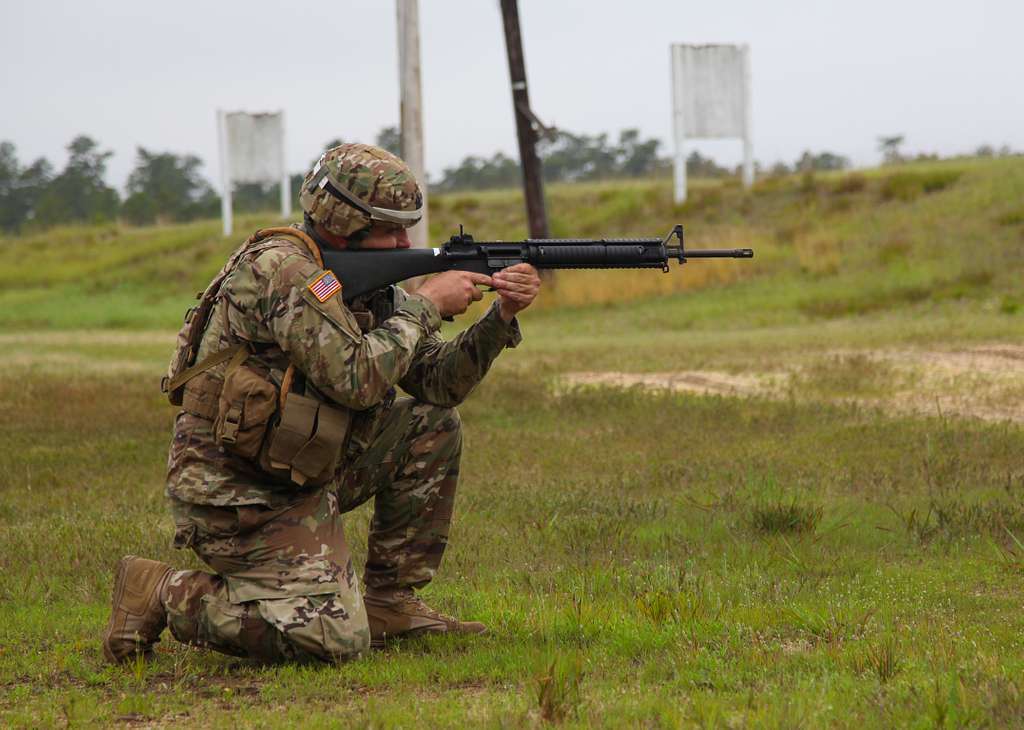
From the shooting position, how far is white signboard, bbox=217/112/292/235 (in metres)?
36.7

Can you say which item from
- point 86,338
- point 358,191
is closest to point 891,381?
point 358,191

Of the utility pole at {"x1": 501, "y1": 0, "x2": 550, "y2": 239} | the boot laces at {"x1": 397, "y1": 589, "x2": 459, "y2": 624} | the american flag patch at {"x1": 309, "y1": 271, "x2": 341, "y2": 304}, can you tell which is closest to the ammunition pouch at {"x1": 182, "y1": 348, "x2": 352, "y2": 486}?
A: the american flag patch at {"x1": 309, "y1": 271, "x2": 341, "y2": 304}

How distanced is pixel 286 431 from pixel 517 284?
1.11m

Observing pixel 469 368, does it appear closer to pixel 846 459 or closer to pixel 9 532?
pixel 9 532

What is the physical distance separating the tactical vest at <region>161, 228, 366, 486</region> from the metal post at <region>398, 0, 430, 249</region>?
26.7ft

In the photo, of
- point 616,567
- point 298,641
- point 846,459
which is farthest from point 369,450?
point 846,459

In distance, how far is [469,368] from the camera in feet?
17.9

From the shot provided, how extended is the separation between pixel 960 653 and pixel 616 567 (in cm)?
191

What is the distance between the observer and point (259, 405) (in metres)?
4.76

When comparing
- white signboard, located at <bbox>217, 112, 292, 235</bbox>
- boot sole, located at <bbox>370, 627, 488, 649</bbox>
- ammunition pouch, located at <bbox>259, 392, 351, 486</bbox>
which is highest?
white signboard, located at <bbox>217, 112, 292, 235</bbox>

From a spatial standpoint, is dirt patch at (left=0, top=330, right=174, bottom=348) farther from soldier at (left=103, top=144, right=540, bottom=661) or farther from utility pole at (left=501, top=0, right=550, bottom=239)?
soldier at (left=103, top=144, right=540, bottom=661)

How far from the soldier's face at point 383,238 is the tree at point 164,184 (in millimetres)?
58474

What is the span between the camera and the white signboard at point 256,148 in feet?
120

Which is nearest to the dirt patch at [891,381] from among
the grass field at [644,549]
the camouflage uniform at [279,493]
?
the grass field at [644,549]
